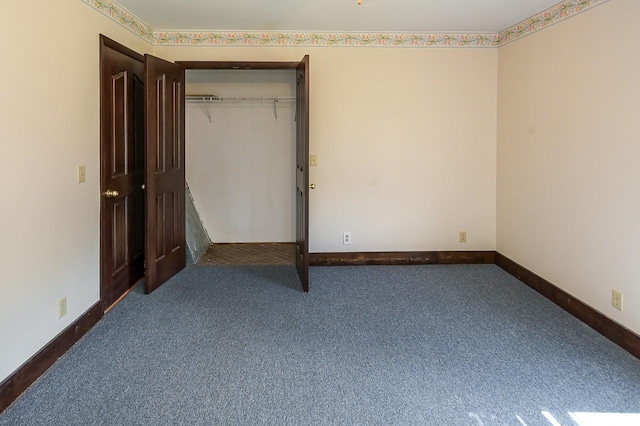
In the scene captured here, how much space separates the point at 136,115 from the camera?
3.66 m

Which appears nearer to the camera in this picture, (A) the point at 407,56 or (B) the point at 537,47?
(B) the point at 537,47

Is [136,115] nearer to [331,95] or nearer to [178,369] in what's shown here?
[331,95]

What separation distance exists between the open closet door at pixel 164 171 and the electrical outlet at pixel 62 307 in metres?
0.93

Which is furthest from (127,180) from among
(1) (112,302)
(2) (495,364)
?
(2) (495,364)

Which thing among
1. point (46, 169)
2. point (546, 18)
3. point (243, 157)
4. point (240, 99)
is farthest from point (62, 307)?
point (546, 18)

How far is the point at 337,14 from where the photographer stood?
362 cm

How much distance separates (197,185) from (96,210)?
Result: 227 cm

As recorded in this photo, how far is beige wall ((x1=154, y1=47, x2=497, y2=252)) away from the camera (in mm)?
4277

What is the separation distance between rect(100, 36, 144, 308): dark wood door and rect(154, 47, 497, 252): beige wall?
2.99ft

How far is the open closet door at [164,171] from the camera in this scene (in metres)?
3.47

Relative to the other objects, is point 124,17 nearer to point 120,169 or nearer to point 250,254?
point 120,169

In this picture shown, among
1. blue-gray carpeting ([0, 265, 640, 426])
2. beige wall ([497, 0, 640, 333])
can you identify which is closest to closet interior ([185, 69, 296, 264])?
blue-gray carpeting ([0, 265, 640, 426])

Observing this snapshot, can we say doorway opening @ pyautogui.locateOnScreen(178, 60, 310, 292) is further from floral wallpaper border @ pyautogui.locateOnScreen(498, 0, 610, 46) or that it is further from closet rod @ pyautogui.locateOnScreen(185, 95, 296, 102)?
floral wallpaper border @ pyautogui.locateOnScreen(498, 0, 610, 46)

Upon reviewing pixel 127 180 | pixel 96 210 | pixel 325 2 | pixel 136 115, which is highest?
pixel 325 2
